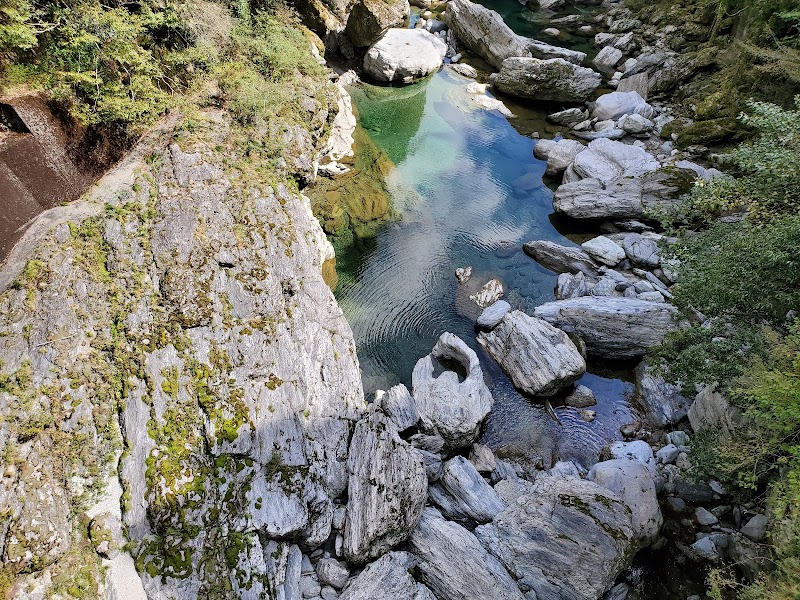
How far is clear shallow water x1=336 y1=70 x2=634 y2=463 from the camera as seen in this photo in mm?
10930

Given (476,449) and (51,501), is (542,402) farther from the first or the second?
(51,501)

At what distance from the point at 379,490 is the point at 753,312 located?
22.4 ft

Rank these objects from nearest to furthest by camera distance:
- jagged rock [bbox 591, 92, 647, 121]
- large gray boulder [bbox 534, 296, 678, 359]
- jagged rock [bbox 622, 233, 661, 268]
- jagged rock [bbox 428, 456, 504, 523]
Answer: jagged rock [bbox 428, 456, 504, 523] → large gray boulder [bbox 534, 296, 678, 359] → jagged rock [bbox 622, 233, 661, 268] → jagged rock [bbox 591, 92, 647, 121]

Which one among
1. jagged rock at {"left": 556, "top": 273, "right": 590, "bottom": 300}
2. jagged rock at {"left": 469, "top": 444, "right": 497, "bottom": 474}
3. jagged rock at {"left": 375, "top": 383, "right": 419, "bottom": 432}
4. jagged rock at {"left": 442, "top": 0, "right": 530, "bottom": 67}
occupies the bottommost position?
jagged rock at {"left": 469, "top": 444, "right": 497, "bottom": 474}

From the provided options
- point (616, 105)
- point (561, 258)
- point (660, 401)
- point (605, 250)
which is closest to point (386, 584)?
point (660, 401)

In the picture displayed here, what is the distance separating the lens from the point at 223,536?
656 centimetres

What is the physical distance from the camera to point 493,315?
1251cm

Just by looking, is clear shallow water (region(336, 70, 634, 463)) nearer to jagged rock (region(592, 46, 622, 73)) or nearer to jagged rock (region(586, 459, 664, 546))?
jagged rock (region(586, 459, 664, 546))

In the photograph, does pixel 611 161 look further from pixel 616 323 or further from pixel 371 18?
pixel 371 18

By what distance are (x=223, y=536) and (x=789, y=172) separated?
32.6 feet

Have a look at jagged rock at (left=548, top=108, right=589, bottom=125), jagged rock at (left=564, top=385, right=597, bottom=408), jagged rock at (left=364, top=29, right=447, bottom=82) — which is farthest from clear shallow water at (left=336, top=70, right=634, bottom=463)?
jagged rock at (left=548, top=108, right=589, bottom=125)

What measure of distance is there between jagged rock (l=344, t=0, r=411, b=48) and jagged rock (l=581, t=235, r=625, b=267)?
13959 millimetres

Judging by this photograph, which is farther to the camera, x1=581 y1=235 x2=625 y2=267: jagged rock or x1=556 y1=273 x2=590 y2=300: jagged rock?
x1=581 y1=235 x2=625 y2=267: jagged rock

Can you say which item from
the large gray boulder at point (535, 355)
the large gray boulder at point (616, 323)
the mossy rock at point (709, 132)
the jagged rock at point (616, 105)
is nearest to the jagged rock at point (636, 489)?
the large gray boulder at point (535, 355)
